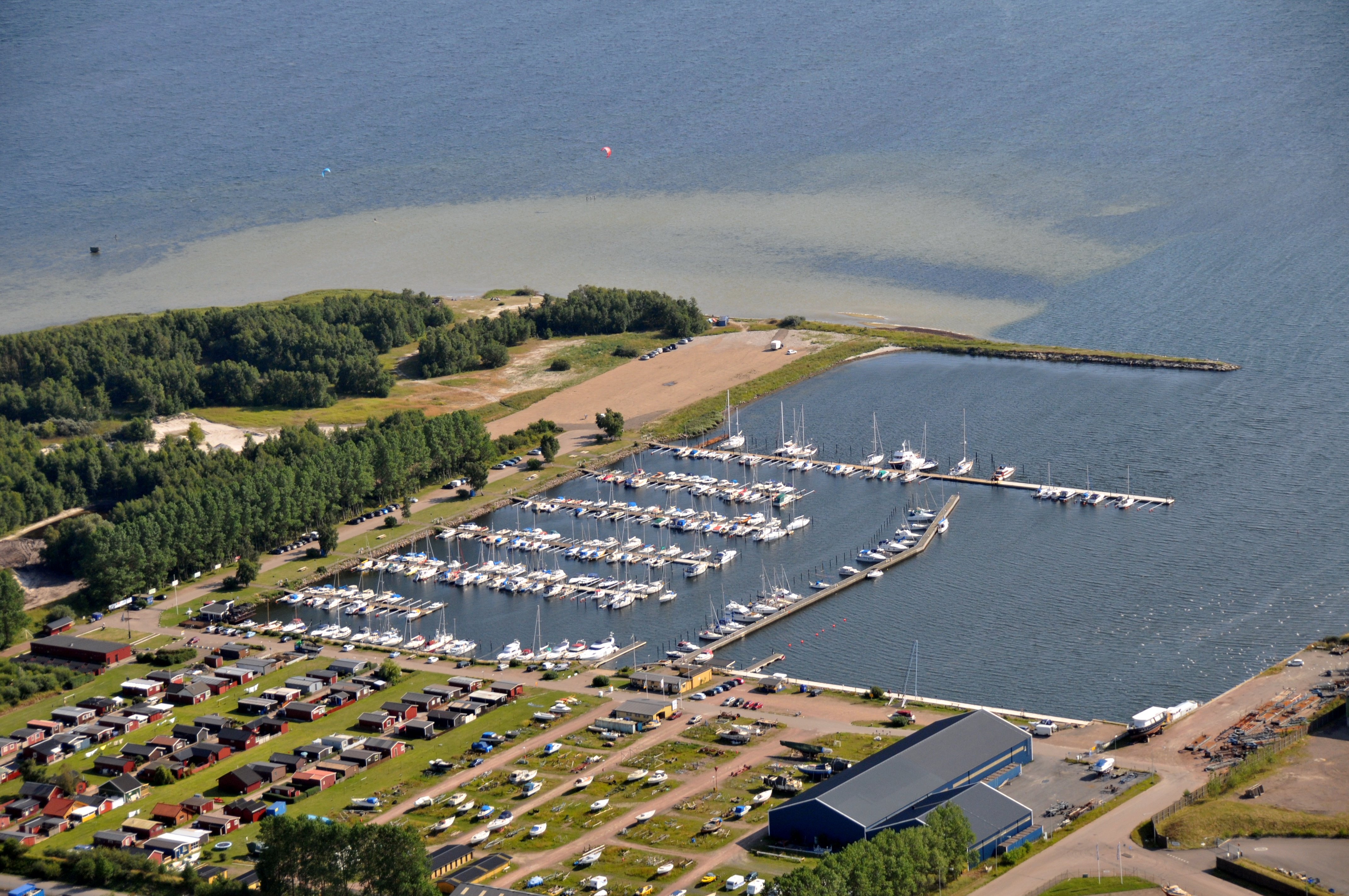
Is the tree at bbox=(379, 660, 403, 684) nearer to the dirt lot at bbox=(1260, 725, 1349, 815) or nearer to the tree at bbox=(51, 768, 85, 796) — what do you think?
the tree at bbox=(51, 768, 85, 796)

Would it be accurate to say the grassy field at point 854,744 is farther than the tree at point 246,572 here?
No

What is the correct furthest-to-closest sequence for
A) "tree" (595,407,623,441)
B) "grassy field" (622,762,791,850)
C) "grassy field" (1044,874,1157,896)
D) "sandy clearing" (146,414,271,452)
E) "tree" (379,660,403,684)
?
"sandy clearing" (146,414,271,452) < "tree" (595,407,623,441) < "tree" (379,660,403,684) < "grassy field" (622,762,791,850) < "grassy field" (1044,874,1157,896)

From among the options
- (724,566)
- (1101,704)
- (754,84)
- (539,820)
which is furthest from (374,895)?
(754,84)

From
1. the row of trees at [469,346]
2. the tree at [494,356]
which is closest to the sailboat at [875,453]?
the tree at [494,356]

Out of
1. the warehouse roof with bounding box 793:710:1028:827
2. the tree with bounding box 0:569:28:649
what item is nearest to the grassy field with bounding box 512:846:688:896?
the warehouse roof with bounding box 793:710:1028:827

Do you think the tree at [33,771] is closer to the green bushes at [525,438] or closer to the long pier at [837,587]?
the long pier at [837,587]
